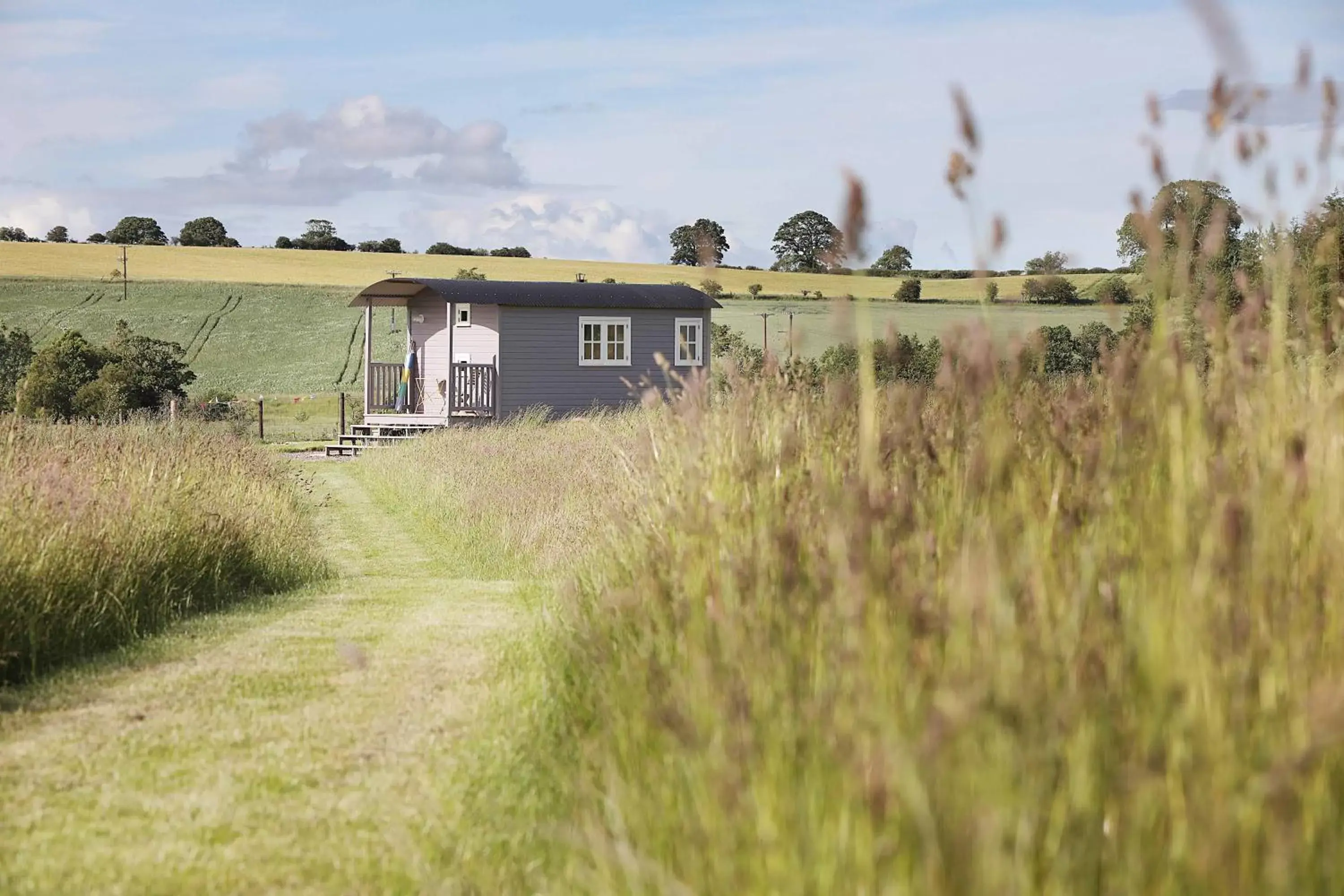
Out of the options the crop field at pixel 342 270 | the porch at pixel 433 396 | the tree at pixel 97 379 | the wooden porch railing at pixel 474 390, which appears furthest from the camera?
the crop field at pixel 342 270

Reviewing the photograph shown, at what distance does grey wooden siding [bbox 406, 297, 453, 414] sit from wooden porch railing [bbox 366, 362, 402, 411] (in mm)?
542

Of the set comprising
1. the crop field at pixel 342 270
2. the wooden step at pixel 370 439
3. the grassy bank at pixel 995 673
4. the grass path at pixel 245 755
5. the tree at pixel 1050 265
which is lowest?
the grass path at pixel 245 755

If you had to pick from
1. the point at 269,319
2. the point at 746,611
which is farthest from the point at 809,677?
the point at 269,319

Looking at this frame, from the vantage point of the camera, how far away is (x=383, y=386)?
27.0 m

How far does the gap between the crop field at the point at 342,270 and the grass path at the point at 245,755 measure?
49015 millimetres

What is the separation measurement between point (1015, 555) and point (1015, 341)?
2.55ft

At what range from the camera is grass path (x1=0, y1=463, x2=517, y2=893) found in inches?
156

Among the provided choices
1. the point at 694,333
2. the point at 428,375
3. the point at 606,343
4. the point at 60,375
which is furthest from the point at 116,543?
the point at 694,333

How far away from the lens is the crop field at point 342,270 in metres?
58.6

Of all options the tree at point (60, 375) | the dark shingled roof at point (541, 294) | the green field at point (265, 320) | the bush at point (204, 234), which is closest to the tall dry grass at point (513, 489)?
the dark shingled roof at point (541, 294)

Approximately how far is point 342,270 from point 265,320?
1248 cm

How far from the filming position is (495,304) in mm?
26438

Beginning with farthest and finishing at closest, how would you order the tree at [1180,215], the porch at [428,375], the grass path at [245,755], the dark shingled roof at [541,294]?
the dark shingled roof at [541,294] < the porch at [428,375] < the grass path at [245,755] < the tree at [1180,215]

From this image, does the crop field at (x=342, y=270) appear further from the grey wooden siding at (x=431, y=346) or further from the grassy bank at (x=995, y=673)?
the grassy bank at (x=995, y=673)
